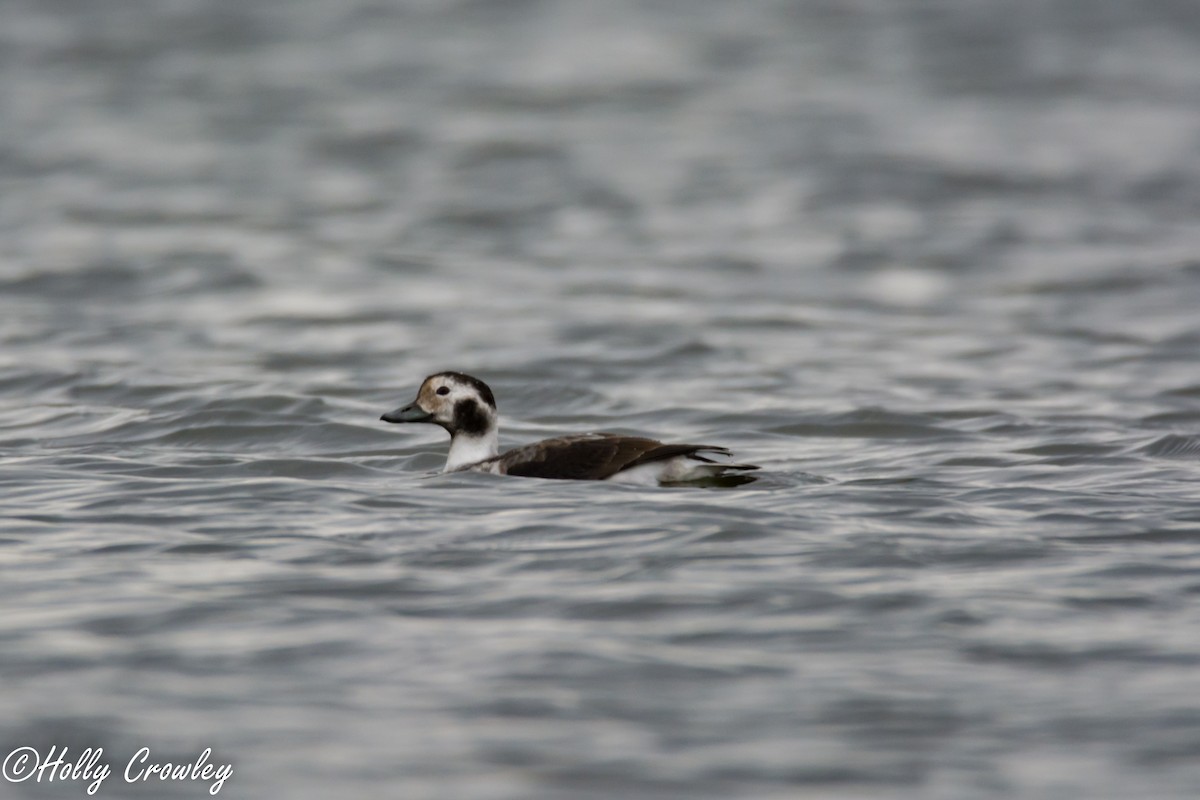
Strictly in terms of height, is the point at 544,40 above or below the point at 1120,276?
above

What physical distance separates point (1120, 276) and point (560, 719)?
14343mm

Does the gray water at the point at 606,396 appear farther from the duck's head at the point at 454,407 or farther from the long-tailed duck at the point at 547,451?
the duck's head at the point at 454,407

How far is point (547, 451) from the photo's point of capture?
1050 centimetres

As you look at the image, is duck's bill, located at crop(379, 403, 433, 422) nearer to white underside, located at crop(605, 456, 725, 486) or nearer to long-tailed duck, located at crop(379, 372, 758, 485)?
long-tailed duck, located at crop(379, 372, 758, 485)

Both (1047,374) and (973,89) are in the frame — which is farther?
(973,89)

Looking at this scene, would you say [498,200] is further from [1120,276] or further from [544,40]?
[544,40]

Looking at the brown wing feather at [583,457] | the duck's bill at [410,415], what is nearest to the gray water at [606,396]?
the brown wing feather at [583,457]

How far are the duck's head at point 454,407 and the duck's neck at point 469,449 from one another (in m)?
0.02

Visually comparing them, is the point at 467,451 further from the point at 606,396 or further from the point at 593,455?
the point at 606,396

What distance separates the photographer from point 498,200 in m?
23.6

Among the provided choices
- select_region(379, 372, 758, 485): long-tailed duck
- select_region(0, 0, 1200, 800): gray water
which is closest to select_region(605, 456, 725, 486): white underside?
select_region(379, 372, 758, 485): long-tailed duck

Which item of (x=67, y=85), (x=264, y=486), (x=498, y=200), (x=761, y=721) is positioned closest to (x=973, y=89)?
(x=498, y=200)

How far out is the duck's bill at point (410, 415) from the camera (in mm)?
11203

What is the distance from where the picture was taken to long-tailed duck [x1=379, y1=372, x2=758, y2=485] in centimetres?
1014
